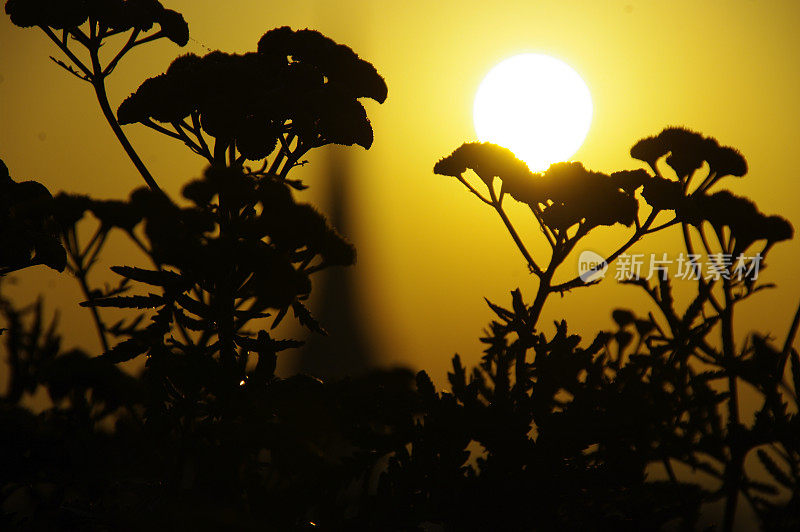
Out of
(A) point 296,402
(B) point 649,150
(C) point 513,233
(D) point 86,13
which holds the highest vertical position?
(D) point 86,13

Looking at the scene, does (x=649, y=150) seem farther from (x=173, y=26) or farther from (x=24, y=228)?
(x=24, y=228)

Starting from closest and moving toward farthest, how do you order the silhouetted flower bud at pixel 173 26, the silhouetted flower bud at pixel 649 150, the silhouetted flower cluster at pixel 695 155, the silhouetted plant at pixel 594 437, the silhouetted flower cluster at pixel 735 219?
1. the silhouetted plant at pixel 594 437
2. the silhouetted flower bud at pixel 173 26
3. the silhouetted flower cluster at pixel 735 219
4. the silhouetted flower cluster at pixel 695 155
5. the silhouetted flower bud at pixel 649 150

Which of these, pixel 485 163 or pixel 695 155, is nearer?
pixel 485 163

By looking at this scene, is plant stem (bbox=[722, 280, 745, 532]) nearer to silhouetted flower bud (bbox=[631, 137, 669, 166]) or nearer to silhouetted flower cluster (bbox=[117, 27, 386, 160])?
silhouetted flower bud (bbox=[631, 137, 669, 166])

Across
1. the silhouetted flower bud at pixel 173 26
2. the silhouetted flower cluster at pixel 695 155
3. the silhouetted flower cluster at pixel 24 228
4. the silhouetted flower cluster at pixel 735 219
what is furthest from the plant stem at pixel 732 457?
the silhouetted flower bud at pixel 173 26

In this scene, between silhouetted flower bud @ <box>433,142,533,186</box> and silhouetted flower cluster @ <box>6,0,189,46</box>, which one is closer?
silhouetted flower cluster @ <box>6,0,189,46</box>

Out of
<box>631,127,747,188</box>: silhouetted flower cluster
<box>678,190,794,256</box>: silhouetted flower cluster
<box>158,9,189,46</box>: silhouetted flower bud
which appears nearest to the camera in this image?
<box>158,9,189,46</box>: silhouetted flower bud

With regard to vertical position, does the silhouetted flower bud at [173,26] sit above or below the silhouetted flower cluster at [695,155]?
above

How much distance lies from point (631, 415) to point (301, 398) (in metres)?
1.85

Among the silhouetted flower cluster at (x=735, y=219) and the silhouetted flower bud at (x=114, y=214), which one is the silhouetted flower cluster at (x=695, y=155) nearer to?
the silhouetted flower cluster at (x=735, y=219)

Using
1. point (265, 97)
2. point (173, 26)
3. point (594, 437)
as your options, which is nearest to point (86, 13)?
point (173, 26)

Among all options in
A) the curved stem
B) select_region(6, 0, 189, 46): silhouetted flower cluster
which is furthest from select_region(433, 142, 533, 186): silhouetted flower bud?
select_region(6, 0, 189, 46): silhouetted flower cluster

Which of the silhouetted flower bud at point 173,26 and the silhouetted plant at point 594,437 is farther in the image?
the silhouetted flower bud at point 173,26

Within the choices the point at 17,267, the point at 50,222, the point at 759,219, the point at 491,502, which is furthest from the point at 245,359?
the point at 759,219
